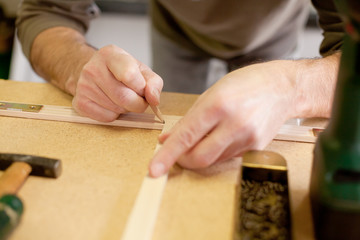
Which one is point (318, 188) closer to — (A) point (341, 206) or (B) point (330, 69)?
(A) point (341, 206)

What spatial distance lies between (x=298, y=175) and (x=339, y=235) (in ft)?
0.64

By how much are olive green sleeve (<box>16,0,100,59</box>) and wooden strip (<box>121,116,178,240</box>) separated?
812mm

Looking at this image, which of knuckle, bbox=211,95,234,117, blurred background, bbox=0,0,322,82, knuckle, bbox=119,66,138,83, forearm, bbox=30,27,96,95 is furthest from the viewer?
blurred background, bbox=0,0,322,82

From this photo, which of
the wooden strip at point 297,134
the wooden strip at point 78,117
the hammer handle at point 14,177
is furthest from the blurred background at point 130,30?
the hammer handle at point 14,177

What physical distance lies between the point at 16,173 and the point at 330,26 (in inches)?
37.8

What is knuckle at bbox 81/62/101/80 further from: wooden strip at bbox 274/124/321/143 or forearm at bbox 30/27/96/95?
wooden strip at bbox 274/124/321/143

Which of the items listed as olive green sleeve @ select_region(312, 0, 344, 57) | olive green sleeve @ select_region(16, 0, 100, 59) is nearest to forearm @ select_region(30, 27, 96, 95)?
olive green sleeve @ select_region(16, 0, 100, 59)

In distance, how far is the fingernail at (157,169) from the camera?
666 millimetres

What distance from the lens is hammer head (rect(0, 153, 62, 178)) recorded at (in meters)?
0.68

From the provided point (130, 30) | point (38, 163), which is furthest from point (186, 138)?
point (130, 30)

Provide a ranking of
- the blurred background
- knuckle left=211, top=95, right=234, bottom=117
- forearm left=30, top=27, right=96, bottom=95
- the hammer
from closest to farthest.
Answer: the hammer < knuckle left=211, top=95, right=234, bottom=117 < forearm left=30, top=27, right=96, bottom=95 < the blurred background

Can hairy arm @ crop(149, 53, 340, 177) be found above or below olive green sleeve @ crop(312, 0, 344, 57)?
below

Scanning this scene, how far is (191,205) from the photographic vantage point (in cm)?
63

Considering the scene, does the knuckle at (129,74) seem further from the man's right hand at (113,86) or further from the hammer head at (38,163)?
the hammer head at (38,163)
